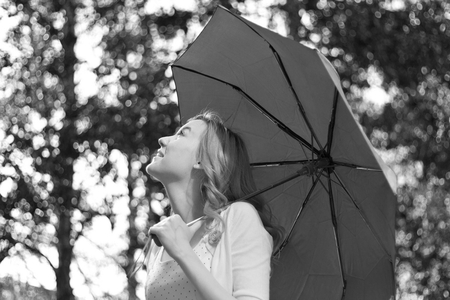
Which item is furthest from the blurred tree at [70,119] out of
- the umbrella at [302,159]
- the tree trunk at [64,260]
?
the umbrella at [302,159]

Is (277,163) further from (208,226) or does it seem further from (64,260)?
(64,260)

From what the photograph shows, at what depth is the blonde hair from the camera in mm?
3037

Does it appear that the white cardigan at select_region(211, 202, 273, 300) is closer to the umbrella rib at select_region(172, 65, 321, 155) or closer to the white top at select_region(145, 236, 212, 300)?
the white top at select_region(145, 236, 212, 300)

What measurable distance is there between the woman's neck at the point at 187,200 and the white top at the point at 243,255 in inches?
8.6

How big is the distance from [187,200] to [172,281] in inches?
14.7

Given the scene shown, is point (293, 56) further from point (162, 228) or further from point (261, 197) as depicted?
point (162, 228)

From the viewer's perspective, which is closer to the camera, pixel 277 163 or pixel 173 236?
pixel 173 236

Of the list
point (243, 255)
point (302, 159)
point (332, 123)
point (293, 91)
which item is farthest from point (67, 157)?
point (243, 255)

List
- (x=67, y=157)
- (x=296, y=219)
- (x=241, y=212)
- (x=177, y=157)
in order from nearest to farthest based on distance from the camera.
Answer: (x=241, y=212) → (x=177, y=157) → (x=296, y=219) → (x=67, y=157)

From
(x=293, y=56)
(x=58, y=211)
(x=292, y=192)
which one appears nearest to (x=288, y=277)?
(x=292, y=192)

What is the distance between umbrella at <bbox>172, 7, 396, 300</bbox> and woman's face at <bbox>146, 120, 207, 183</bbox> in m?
0.50

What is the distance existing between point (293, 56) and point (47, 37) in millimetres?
5817

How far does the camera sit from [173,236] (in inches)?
105

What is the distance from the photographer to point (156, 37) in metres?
9.09
